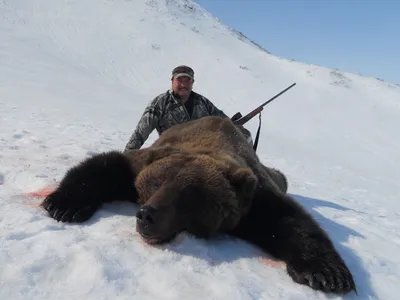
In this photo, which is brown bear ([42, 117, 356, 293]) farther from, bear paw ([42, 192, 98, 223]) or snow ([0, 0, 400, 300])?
snow ([0, 0, 400, 300])

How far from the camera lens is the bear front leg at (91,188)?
271 cm

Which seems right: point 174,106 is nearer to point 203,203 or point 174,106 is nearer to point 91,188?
point 91,188

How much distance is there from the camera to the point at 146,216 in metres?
2.29

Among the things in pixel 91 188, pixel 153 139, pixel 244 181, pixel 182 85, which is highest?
pixel 182 85

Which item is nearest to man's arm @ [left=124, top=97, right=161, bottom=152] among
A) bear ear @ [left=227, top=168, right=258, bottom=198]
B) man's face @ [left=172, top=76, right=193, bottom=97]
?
man's face @ [left=172, top=76, right=193, bottom=97]

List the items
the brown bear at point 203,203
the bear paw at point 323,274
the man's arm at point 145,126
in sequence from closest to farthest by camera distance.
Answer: the bear paw at point 323,274
the brown bear at point 203,203
the man's arm at point 145,126

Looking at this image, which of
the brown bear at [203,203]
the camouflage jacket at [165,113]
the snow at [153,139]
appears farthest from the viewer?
the camouflage jacket at [165,113]

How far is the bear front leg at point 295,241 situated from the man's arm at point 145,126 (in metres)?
2.33

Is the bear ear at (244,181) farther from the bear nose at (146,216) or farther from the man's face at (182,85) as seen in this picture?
the man's face at (182,85)

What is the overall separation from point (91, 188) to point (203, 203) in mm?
859

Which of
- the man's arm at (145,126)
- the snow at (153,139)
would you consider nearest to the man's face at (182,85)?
the man's arm at (145,126)

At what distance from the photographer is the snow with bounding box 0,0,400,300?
206 centimetres

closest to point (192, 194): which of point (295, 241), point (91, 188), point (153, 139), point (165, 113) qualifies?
point (295, 241)

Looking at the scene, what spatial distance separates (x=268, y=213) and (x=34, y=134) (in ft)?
14.3
